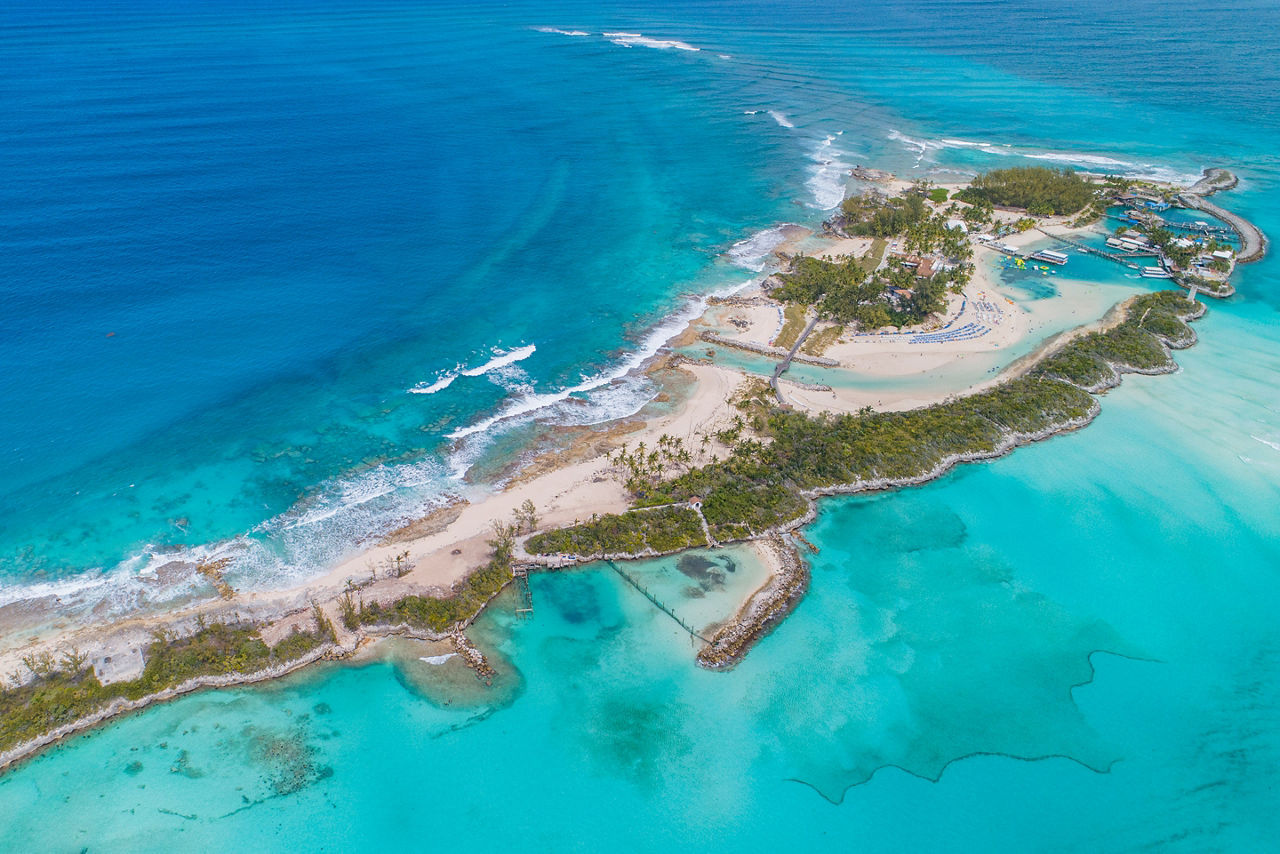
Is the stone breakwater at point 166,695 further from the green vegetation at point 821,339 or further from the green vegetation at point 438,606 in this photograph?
the green vegetation at point 821,339

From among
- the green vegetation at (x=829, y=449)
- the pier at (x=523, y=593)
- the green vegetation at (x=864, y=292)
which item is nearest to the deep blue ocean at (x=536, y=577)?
the pier at (x=523, y=593)

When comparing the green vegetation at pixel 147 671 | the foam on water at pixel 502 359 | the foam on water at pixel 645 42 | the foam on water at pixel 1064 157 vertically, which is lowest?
the green vegetation at pixel 147 671

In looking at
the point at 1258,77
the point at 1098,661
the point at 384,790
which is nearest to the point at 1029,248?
the point at 1098,661

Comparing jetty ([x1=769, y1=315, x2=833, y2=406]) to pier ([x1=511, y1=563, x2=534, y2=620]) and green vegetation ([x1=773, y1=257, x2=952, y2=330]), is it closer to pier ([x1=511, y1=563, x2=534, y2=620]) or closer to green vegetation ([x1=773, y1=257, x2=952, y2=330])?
green vegetation ([x1=773, y1=257, x2=952, y2=330])

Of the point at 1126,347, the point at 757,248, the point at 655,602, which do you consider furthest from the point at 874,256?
the point at 655,602

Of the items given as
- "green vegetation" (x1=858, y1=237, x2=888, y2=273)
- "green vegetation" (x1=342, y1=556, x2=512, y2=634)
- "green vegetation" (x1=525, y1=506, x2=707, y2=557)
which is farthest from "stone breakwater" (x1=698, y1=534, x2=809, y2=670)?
"green vegetation" (x1=858, y1=237, x2=888, y2=273)

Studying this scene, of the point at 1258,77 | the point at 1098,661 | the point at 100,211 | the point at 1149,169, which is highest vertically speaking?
the point at 1258,77

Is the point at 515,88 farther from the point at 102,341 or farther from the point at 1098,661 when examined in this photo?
the point at 1098,661
